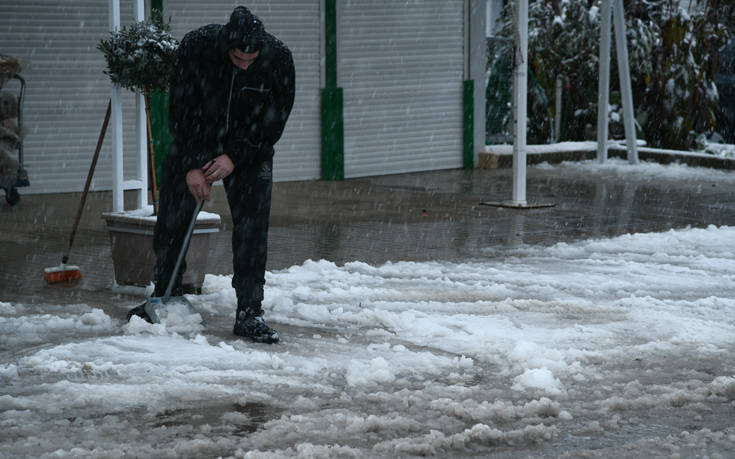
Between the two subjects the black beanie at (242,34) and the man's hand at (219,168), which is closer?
the black beanie at (242,34)

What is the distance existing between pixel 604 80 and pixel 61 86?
894 centimetres

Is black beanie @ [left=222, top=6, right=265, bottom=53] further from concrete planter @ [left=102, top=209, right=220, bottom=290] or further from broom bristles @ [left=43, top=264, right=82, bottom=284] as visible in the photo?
broom bristles @ [left=43, top=264, right=82, bottom=284]

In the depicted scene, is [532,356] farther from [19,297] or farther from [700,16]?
[700,16]

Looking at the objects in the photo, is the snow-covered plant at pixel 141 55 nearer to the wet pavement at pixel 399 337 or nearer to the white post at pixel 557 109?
the wet pavement at pixel 399 337

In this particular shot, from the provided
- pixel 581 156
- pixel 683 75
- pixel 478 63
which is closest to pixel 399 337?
pixel 478 63

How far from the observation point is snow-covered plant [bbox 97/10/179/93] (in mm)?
8359

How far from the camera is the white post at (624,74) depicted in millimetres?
18922

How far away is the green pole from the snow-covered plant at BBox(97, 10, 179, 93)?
9.48 meters

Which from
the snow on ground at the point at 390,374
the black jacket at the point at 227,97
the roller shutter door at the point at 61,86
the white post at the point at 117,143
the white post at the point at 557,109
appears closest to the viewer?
the snow on ground at the point at 390,374

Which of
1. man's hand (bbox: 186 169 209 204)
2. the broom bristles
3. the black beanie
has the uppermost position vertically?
the black beanie

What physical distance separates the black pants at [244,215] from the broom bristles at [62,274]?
6.46ft

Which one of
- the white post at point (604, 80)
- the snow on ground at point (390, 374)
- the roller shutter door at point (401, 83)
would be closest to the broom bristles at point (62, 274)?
the snow on ground at point (390, 374)

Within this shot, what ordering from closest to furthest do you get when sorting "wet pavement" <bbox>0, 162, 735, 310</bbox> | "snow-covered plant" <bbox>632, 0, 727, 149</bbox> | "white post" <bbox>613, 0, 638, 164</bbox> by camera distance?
"wet pavement" <bbox>0, 162, 735, 310</bbox> < "white post" <bbox>613, 0, 638, 164</bbox> < "snow-covered plant" <bbox>632, 0, 727, 149</bbox>

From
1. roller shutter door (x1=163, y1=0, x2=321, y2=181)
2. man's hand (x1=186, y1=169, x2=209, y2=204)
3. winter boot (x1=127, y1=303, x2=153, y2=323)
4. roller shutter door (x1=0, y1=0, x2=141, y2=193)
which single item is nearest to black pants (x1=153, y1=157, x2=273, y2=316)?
man's hand (x1=186, y1=169, x2=209, y2=204)
